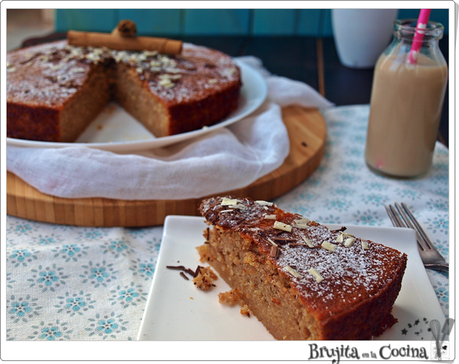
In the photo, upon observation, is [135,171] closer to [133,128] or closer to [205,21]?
[133,128]

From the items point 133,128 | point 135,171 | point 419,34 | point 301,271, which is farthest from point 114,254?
point 419,34

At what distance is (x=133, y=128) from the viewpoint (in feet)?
10.2

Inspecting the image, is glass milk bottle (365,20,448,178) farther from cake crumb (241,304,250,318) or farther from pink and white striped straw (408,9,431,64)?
cake crumb (241,304,250,318)

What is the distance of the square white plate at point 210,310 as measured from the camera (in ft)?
5.14

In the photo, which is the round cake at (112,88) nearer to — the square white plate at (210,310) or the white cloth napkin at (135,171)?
the white cloth napkin at (135,171)

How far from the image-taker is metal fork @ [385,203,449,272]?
193 cm

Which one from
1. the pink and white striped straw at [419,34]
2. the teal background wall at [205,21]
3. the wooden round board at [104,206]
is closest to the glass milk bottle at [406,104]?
the pink and white striped straw at [419,34]

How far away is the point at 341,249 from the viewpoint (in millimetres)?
1627

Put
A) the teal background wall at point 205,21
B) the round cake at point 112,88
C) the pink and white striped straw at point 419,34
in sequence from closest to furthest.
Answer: the pink and white striped straw at point 419,34 → the round cake at point 112,88 → the teal background wall at point 205,21

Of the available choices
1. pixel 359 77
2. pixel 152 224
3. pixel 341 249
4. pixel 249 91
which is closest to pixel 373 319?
pixel 341 249

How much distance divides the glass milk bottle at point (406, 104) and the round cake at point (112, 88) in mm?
961

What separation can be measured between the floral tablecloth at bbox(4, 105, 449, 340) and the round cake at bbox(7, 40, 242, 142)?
0.72 metres

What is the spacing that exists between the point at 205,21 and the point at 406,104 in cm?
327
